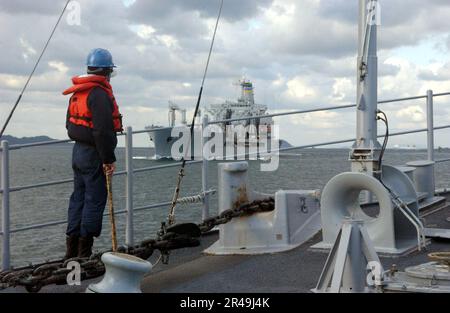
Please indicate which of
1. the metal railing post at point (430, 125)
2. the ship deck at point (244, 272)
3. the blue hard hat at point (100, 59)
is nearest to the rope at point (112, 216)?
the ship deck at point (244, 272)

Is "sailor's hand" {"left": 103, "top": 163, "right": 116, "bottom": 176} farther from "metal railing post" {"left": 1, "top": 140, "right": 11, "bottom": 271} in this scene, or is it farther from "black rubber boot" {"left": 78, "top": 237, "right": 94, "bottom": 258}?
"metal railing post" {"left": 1, "top": 140, "right": 11, "bottom": 271}

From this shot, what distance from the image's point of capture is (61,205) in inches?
1069

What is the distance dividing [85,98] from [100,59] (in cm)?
31

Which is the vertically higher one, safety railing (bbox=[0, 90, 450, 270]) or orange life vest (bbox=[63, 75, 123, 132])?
orange life vest (bbox=[63, 75, 123, 132])

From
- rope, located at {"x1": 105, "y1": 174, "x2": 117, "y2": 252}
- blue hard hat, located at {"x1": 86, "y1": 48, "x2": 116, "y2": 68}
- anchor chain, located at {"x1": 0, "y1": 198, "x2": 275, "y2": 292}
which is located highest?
blue hard hat, located at {"x1": 86, "y1": 48, "x2": 116, "y2": 68}

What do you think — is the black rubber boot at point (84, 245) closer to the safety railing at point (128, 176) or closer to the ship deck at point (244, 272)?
the ship deck at point (244, 272)

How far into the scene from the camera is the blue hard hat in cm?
424

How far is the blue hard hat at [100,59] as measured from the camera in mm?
4242

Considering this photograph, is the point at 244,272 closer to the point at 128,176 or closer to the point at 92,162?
the point at 92,162

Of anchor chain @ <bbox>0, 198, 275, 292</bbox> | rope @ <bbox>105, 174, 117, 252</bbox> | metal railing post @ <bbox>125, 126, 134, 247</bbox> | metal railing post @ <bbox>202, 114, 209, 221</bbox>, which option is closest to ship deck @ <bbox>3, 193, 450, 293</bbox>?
anchor chain @ <bbox>0, 198, 275, 292</bbox>

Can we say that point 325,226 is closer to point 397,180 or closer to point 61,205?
point 397,180

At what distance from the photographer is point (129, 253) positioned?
386 cm

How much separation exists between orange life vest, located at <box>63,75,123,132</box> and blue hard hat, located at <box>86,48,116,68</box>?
124 mm

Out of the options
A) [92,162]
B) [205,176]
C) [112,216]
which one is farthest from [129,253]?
[205,176]
